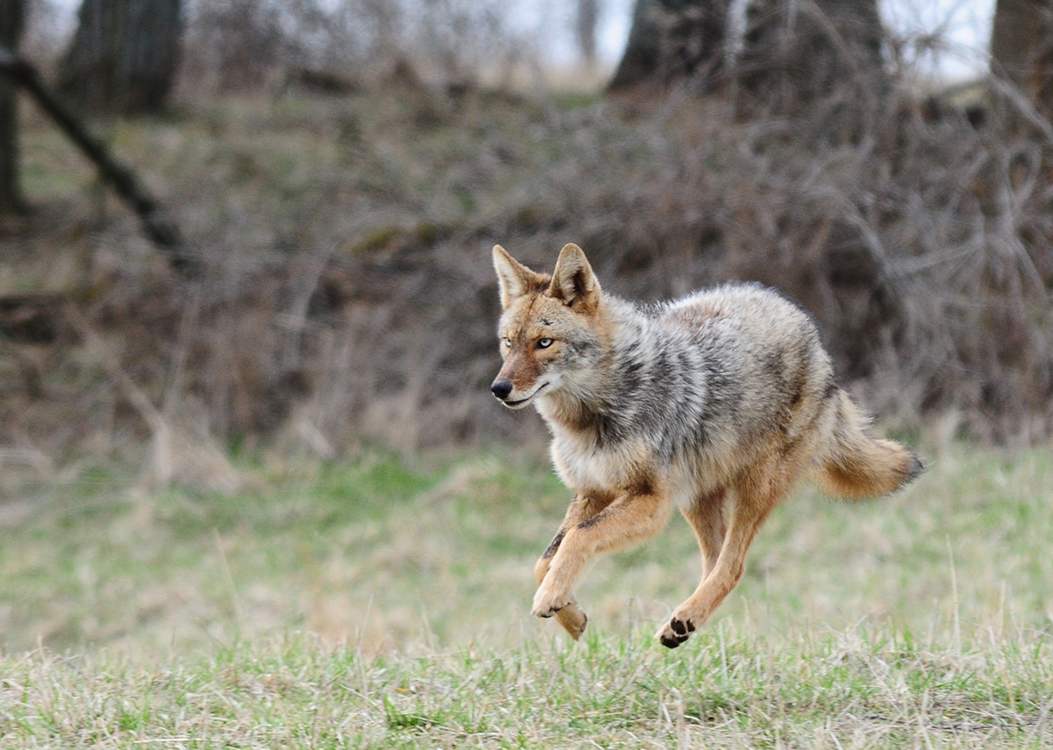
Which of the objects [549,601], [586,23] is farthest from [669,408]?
[586,23]

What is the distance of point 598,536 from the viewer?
4230 mm

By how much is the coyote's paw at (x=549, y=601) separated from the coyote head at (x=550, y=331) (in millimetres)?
722

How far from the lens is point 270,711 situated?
13.4 feet

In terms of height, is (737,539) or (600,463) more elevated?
(600,463)

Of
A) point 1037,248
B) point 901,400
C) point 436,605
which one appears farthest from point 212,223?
point 1037,248

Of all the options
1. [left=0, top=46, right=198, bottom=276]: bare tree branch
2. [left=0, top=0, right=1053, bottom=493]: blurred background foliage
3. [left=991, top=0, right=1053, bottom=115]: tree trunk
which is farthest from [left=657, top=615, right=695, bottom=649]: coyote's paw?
[left=0, top=46, right=198, bottom=276]: bare tree branch

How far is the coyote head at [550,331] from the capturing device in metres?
4.35

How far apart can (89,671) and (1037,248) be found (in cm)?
1029

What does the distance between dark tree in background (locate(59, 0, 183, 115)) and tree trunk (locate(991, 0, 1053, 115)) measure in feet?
42.1

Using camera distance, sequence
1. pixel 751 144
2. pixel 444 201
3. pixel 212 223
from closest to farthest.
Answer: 1. pixel 751 144
2. pixel 444 201
3. pixel 212 223

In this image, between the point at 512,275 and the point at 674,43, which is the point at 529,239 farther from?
the point at 512,275

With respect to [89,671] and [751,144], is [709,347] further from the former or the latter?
[751,144]

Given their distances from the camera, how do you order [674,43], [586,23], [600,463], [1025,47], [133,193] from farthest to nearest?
[586,23] < [133,193] < [674,43] < [1025,47] < [600,463]

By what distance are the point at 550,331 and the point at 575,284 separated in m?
0.33
